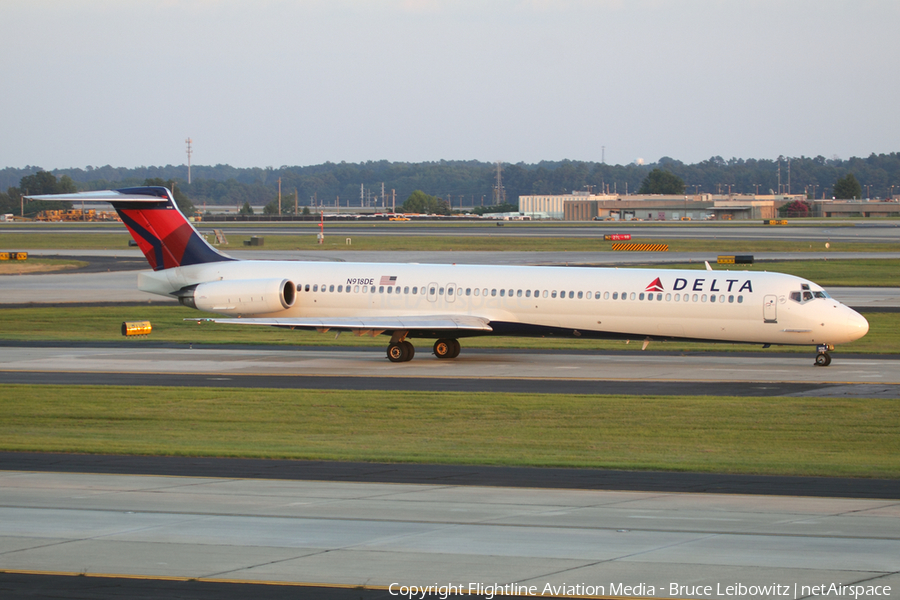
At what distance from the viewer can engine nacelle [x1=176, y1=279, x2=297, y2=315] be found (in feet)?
112

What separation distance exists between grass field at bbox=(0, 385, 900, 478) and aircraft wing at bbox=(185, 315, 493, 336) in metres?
5.54

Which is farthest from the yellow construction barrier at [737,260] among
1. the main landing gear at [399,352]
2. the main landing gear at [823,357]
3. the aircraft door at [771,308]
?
the main landing gear at [399,352]

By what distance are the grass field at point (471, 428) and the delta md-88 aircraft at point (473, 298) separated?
19.9 feet

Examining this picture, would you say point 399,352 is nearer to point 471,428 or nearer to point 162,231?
point 162,231

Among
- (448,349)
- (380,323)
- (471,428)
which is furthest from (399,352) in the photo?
(471,428)

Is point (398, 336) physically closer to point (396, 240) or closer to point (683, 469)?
point (683, 469)

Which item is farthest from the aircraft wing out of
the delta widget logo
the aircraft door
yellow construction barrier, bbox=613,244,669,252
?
yellow construction barrier, bbox=613,244,669,252

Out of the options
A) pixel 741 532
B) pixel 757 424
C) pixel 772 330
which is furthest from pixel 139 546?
pixel 772 330

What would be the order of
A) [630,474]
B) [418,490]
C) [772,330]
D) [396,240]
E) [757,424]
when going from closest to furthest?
[418,490] < [630,474] < [757,424] < [772,330] < [396,240]

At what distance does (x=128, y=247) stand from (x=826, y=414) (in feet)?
277

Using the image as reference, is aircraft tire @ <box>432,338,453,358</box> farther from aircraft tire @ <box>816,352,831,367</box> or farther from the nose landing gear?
aircraft tire @ <box>816,352,831,367</box>

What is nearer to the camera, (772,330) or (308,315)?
(772,330)

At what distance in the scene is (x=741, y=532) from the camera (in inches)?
518

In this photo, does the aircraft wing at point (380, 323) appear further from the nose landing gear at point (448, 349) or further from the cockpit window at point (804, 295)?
the cockpit window at point (804, 295)
